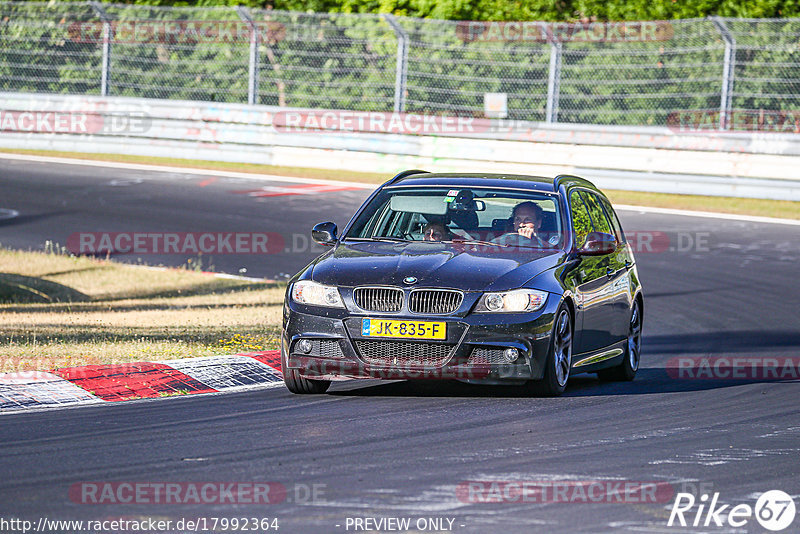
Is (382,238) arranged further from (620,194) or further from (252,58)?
(252,58)

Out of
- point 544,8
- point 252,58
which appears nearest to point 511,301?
point 252,58

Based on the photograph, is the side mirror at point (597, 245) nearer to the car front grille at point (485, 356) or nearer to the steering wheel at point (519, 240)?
the steering wheel at point (519, 240)

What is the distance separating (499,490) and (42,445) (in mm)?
2482

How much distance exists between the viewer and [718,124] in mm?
23266

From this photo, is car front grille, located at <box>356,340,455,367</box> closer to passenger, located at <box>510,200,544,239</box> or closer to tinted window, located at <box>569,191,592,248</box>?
passenger, located at <box>510,200,544,239</box>

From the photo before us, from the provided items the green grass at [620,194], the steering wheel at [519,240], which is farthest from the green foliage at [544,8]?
the steering wheel at [519,240]

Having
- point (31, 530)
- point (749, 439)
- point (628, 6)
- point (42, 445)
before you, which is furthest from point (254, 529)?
point (628, 6)

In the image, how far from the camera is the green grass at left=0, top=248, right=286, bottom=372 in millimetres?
10523

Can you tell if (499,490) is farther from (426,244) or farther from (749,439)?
(426,244)

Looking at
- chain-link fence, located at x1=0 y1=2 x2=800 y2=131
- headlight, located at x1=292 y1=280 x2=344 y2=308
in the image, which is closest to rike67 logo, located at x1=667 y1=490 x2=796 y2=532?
headlight, located at x1=292 y1=280 x2=344 y2=308

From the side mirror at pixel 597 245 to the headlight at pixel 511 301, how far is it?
1.04 metres

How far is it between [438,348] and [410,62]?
17425 mm

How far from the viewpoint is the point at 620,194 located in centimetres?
2400

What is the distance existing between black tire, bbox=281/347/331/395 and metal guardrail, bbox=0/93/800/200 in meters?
15.1
